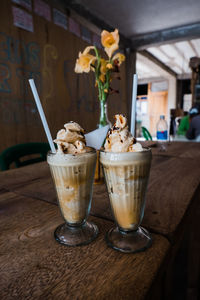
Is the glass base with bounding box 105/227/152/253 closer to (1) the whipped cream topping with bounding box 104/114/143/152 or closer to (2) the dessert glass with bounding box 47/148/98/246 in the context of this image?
(2) the dessert glass with bounding box 47/148/98/246

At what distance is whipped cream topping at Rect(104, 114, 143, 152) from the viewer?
0.50m

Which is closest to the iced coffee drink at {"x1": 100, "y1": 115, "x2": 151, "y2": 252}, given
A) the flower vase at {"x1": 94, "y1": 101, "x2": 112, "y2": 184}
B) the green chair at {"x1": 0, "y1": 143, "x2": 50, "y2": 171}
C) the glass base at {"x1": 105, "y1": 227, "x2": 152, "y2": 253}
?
the glass base at {"x1": 105, "y1": 227, "x2": 152, "y2": 253}

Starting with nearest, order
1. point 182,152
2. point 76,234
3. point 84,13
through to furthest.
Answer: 1. point 76,234
2. point 182,152
3. point 84,13

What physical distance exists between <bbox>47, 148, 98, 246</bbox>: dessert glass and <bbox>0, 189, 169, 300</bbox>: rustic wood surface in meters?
0.03

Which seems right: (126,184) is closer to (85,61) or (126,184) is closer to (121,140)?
(121,140)

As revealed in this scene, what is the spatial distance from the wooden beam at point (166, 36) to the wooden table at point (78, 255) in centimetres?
418

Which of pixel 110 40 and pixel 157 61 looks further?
pixel 157 61

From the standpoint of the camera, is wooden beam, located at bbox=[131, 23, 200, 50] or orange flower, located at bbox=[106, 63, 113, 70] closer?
orange flower, located at bbox=[106, 63, 113, 70]

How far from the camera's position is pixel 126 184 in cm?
47

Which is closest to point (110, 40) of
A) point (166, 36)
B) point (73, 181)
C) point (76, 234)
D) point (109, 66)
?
point (109, 66)

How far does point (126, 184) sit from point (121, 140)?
11 cm

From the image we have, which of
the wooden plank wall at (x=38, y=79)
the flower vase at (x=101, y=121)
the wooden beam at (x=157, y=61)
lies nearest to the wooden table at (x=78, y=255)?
the flower vase at (x=101, y=121)

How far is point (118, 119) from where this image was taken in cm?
54

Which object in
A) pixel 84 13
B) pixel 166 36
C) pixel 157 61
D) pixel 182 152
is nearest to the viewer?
pixel 182 152
